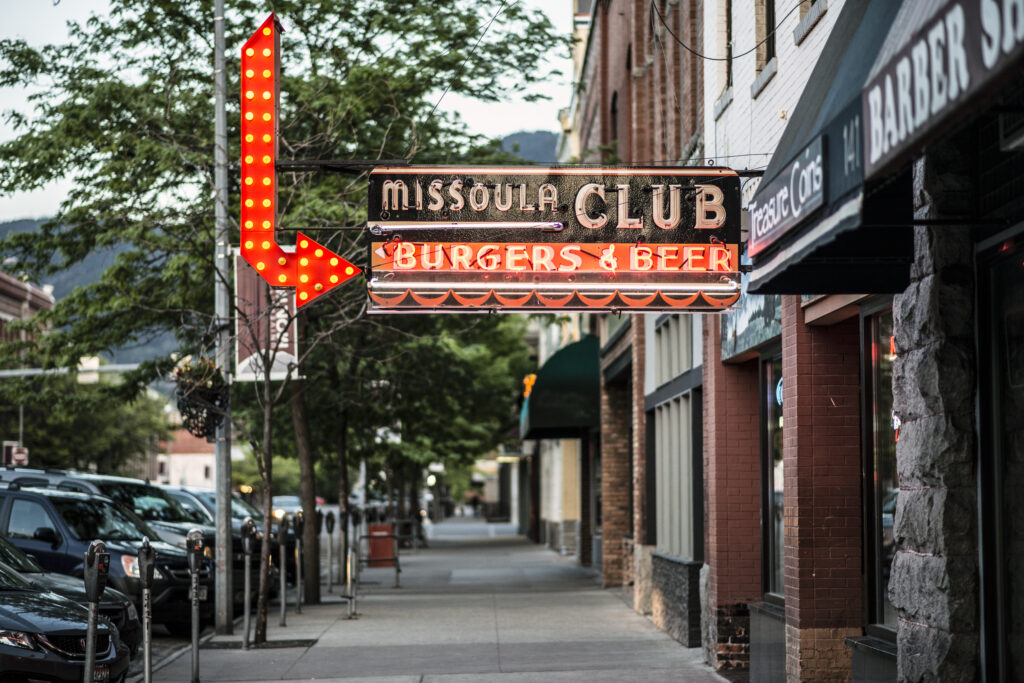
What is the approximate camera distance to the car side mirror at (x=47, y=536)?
14.9 meters

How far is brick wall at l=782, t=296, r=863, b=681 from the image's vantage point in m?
9.43

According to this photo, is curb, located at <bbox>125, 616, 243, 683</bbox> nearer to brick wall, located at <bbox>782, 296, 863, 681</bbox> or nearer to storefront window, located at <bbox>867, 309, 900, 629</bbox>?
brick wall, located at <bbox>782, 296, 863, 681</bbox>

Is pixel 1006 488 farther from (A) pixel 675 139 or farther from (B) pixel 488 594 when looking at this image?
(B) pixel 488 594

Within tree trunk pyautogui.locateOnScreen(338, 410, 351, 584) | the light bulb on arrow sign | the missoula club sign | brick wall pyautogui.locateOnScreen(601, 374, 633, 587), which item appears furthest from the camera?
brick wall pyautogui.locateOnScreen(601, 374, 633, 587)

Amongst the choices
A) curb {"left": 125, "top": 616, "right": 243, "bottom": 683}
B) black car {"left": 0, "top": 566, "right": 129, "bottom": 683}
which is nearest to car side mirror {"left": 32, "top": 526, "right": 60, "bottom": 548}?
curb {"left": 125, "top": 616, "right": 243, "bottom": 683}

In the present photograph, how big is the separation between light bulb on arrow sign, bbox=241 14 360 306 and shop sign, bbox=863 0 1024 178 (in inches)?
256

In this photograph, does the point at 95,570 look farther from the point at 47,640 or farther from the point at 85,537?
the point at 85,537

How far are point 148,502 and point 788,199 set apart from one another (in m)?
15.2

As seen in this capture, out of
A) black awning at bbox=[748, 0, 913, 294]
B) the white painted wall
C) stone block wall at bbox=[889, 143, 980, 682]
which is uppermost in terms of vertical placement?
the white painted wall

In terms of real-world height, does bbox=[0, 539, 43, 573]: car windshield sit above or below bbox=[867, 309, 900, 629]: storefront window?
below

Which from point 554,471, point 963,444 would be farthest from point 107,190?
point 554,471

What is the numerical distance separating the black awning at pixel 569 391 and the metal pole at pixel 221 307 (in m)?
7.88

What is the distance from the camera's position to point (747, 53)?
11117 mm

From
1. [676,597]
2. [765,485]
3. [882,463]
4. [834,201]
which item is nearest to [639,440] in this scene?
[676,597]
